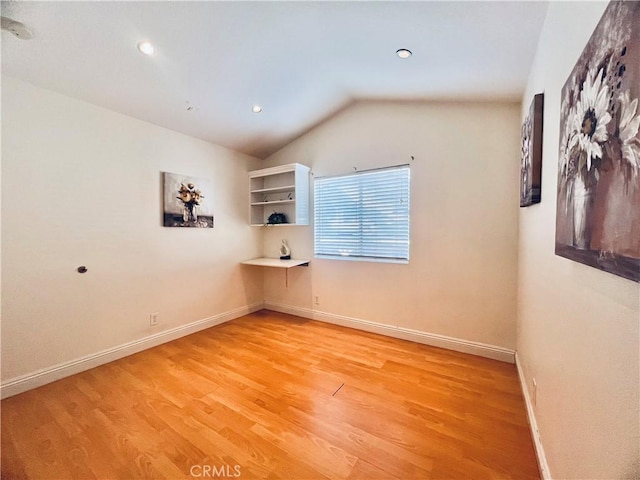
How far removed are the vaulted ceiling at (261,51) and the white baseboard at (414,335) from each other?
2424 mm

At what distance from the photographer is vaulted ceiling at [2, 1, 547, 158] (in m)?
1.64

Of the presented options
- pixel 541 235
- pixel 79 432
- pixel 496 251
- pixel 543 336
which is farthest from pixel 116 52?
pixel 496 251

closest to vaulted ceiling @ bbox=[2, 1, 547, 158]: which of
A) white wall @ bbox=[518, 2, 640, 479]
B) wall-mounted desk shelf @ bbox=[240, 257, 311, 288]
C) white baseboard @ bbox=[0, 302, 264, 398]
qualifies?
white wall @ bbox=[518, 2, 640, 479]

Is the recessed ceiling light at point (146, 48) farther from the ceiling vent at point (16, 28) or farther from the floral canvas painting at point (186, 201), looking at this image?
the floral canvas painting at point (186, 201)

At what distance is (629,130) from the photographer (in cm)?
60

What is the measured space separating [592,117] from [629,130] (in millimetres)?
273

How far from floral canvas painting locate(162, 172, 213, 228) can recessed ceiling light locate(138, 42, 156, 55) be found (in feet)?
4.17

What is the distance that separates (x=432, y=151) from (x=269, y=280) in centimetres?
299

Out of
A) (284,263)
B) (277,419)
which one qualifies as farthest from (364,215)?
(277,419)

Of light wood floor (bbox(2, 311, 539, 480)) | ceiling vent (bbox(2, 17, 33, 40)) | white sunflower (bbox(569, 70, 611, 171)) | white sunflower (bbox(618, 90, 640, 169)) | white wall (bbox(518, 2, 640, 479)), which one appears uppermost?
ceiling vent (bbox(2, 17, 33, 40))

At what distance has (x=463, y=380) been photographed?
221cm

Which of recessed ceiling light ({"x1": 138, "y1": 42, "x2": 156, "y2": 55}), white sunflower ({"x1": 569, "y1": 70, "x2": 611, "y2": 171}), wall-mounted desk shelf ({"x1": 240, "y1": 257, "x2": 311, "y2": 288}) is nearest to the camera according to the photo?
white sunflower ({"x1": 569, "y1": 70, "x2": 611, "y2": 171})

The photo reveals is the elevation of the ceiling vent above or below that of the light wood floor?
above

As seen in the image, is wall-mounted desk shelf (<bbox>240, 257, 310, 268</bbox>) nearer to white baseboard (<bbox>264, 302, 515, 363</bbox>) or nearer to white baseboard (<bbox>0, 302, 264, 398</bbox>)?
white baseboard (<bbox>264, 302, 515, 363</bbox>)
